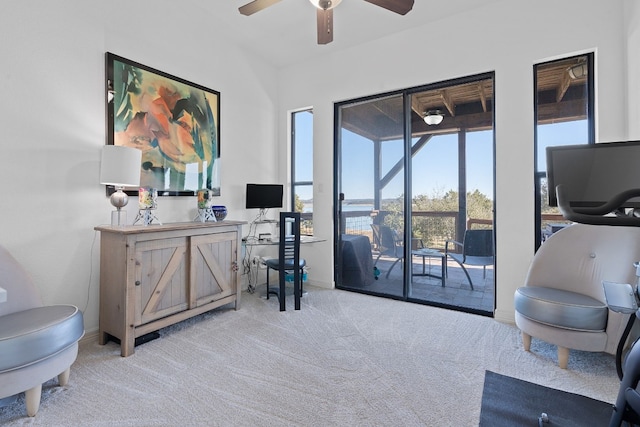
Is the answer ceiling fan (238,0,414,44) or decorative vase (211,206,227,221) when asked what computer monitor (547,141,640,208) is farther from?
decorative vase (211,206,227,221)

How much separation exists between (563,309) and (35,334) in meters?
3.12

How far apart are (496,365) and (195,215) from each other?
9.72ft

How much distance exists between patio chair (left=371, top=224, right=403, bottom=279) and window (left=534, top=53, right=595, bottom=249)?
4.41ft

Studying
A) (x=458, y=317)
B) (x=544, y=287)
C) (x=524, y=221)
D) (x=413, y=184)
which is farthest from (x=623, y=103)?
(x=458, y=317)

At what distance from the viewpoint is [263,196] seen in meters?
3.67

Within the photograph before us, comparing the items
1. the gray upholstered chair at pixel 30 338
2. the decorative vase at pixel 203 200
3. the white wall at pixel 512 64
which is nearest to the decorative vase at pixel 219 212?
the decorative vase at pixel 203 200

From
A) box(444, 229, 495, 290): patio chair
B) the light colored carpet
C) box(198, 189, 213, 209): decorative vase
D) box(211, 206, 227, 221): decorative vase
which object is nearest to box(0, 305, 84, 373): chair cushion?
the light colored carpet

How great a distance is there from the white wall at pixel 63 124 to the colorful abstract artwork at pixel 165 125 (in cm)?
10

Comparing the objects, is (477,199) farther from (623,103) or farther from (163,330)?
(163,330)

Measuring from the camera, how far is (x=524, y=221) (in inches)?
108

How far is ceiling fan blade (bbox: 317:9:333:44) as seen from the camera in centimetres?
227

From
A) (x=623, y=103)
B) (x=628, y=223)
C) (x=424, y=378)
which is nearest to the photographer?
(x=628, y=223)

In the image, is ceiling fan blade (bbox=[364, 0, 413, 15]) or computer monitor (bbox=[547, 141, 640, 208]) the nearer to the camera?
computer monitor (bbox=[547, 141, 640, 208])

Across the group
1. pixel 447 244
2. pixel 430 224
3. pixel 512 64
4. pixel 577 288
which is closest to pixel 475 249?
pixel 447 244
